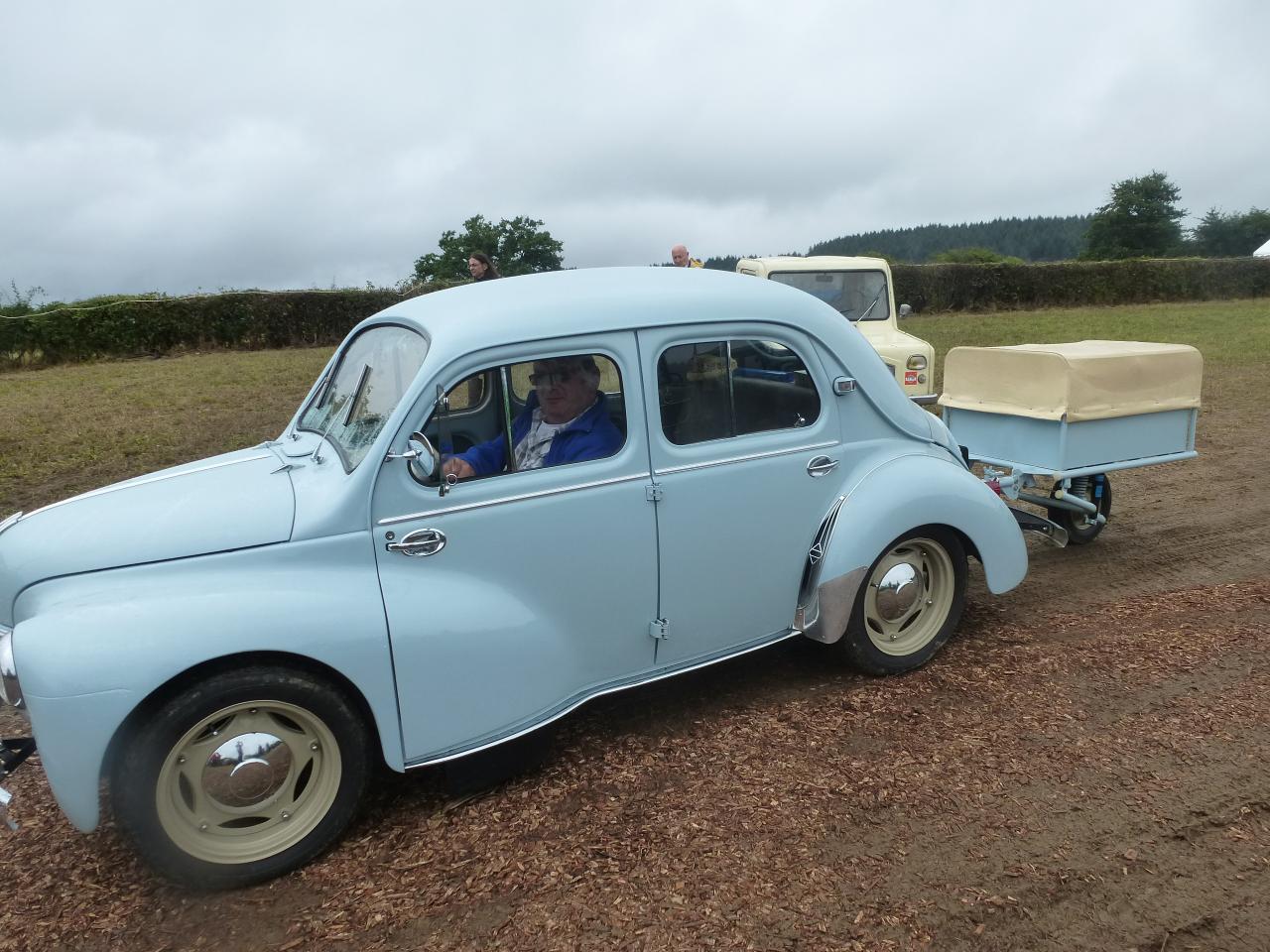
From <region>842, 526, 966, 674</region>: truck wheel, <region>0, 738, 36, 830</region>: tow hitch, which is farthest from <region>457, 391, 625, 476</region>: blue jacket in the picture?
<region>0, 738, 36, 830</region>: tow hitch

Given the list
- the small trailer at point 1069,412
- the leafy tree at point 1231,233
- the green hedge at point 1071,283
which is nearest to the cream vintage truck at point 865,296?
the small trailer at point 1069,412

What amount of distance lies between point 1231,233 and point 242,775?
89.7m

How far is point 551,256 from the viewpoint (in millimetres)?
41469

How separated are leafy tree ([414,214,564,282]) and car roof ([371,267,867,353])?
36.7 metres

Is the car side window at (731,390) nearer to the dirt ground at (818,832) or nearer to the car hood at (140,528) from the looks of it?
the dirt ground at (818,832)

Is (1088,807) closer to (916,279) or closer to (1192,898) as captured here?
(1192,898)

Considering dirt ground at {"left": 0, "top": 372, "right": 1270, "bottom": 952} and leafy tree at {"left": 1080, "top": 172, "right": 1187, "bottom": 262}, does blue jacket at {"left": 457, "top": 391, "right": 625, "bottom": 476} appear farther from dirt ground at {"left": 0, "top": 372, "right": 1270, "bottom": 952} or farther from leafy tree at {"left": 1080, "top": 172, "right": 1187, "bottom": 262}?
leafy tree at {"left": 1080, "top": 172, "right": 1187, "bottom": 262}

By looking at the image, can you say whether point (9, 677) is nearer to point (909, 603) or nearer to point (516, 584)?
point (516, 584)

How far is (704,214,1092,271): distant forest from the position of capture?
215ft

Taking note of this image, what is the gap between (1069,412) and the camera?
4.98m

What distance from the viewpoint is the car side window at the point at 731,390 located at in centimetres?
359

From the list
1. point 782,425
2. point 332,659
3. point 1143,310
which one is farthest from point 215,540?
point 1143,310

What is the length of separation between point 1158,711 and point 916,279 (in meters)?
25.6

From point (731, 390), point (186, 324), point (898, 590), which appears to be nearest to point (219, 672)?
point (731, 390)
